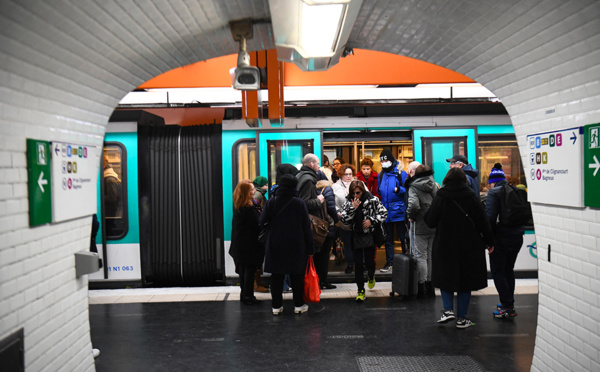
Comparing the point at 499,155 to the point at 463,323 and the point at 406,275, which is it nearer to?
the point at 406,275

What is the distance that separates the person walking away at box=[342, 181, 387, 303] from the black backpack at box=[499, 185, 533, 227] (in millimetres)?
1434

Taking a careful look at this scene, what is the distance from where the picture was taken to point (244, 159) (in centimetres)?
752

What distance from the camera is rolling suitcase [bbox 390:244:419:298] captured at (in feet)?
20.4

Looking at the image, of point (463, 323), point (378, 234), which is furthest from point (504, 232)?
point (378, 234)

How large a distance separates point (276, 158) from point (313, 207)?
4.48 ft

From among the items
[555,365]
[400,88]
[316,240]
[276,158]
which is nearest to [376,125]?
[400,88]

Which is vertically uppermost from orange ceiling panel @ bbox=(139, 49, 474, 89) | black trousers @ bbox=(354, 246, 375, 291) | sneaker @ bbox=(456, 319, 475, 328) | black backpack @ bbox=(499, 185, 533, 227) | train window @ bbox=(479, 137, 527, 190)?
orange ceiling panel @ bbox=(139, 49, 474, 89)

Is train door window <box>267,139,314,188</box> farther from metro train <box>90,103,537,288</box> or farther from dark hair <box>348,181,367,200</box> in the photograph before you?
dark hair <box>348,181,367,200</box>

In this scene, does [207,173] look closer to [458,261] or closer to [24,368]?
[458,261]

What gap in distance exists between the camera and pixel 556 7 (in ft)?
8.86

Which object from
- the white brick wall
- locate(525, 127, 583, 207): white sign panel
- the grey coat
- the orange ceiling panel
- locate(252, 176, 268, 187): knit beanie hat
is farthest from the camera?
locate(252, 176, 268, 187): knit beanie hat

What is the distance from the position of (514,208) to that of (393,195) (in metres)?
2.48

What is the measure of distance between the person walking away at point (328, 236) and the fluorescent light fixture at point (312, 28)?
3.03m

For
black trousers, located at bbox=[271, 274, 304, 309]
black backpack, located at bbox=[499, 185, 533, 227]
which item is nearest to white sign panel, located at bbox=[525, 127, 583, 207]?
black backpack, located at bbox=[499, 185, 533, 227]
